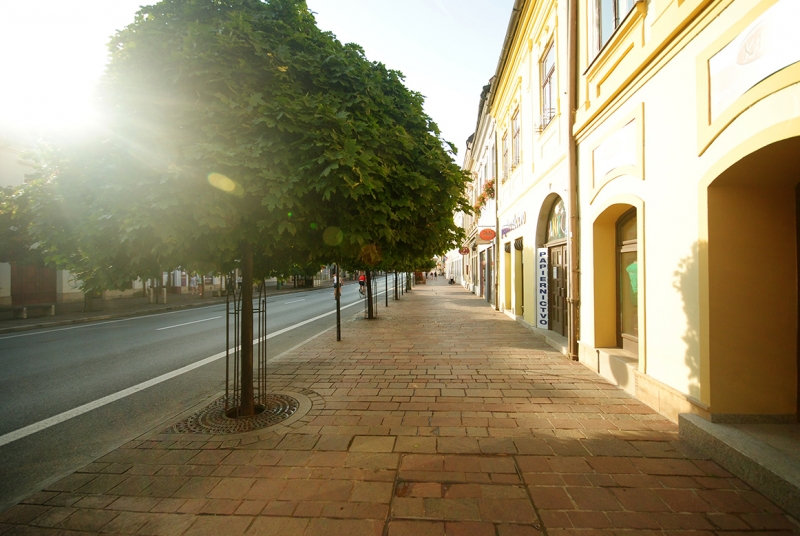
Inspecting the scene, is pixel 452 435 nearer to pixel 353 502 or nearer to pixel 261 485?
pixel 353 502

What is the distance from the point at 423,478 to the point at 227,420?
2.44 metres

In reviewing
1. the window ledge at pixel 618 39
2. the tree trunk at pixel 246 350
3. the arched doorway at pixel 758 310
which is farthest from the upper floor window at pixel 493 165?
the tree trunk at pixel 246 350

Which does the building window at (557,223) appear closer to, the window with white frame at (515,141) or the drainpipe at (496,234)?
the window with white frame at (515,141)

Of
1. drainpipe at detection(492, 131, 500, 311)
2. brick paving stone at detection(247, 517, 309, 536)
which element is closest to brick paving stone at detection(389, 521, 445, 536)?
brick paving stone at detection(247, 517, 309, 536)

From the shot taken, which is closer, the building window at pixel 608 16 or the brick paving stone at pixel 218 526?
the brick paving stone at pixel 218 526

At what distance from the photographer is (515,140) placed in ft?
40.7

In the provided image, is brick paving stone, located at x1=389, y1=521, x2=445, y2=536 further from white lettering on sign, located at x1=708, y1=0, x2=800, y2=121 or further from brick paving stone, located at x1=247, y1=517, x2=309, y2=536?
white lettering on sign, located at x1=708, y1=0, x2=800, y2=121

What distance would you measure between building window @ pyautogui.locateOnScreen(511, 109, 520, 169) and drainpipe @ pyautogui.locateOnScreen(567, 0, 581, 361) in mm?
5050

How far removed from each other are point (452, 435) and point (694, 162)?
11.4ft

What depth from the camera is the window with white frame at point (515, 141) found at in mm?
12064

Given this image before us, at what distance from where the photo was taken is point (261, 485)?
Result: 2967 millimetres

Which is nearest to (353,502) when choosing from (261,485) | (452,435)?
(261,485)

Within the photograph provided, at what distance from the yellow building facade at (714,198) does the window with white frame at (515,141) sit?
6.97 m

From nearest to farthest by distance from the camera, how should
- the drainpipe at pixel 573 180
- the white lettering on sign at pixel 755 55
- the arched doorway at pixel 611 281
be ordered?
1. the white lettering on sign at pixel 755 55
2. the arched doorway at pixel 611 281
3. the drainpipe at pixel 573 180
